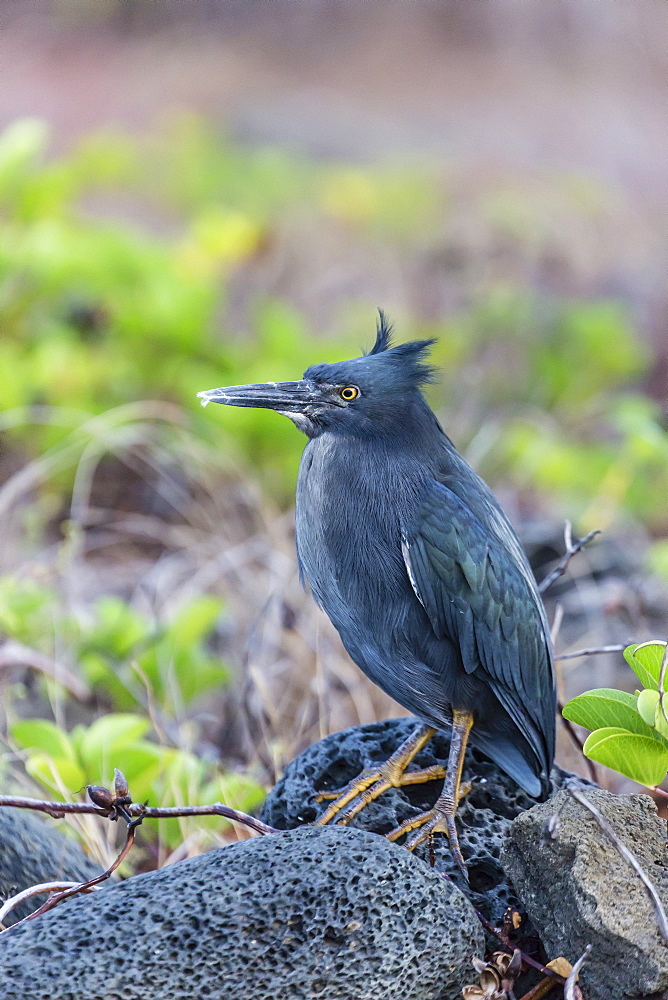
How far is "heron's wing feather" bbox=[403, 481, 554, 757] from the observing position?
7.64ft

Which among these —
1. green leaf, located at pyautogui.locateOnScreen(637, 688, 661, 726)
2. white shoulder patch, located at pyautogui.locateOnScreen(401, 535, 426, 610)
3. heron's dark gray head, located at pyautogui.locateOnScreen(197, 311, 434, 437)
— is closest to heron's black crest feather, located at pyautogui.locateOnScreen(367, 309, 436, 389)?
heron's dark gray head, located at pyautogui.locateOnScreen(197, 311, 434, 437)

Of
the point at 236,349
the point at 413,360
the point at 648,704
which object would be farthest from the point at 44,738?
the point at 236,349

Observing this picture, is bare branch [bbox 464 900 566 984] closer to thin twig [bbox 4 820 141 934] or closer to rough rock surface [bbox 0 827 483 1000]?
rough rock surface [bbox 0 827 483 1000]

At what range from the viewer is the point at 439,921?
1954mm

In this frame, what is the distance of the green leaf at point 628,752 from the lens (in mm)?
2049

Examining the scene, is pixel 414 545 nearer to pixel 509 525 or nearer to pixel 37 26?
pixel 509 525

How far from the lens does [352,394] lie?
242 cm

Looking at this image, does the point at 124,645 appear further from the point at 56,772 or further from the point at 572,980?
the point at 572,980

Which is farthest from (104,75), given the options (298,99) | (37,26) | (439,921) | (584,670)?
(439,921)

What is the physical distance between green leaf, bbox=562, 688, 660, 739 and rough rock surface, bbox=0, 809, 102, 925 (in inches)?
50.6

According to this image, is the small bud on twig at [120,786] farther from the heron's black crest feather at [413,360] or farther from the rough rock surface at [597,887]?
the heron's black crest feather at [413,360]

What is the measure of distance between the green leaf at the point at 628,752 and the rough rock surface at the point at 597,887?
4.9 inches

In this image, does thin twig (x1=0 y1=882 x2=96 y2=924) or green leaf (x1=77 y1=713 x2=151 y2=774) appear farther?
green leaf (x1=77 y1=713 x2=151 y2=774)

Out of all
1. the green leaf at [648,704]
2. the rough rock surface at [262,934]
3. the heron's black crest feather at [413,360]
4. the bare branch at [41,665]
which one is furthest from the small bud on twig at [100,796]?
the bare branch at [41,665]
